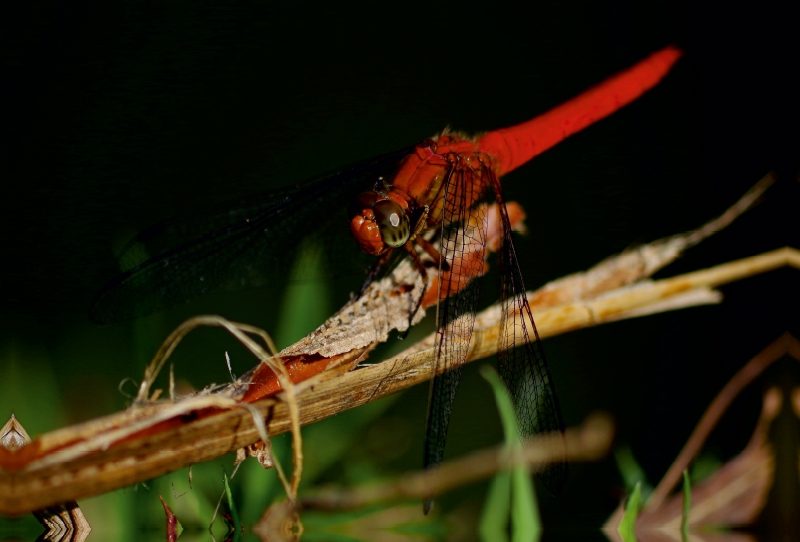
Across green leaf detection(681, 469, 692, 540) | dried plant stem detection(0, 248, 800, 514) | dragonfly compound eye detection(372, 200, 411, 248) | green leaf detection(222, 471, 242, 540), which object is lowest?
green leaf detection(681, 469, 692, 540)

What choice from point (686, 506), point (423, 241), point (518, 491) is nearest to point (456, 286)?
point (423, 241)

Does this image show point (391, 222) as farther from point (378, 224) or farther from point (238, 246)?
point (238, 246)

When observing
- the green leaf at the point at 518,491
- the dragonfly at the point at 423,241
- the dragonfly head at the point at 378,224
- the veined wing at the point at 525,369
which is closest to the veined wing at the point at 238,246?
the dragonfly at the point at 423,241

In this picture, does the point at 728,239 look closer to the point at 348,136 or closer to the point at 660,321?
the point at 660,321

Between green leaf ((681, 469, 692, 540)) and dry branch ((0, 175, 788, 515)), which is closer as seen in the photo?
dry branch ((0, 175, 788, 515))

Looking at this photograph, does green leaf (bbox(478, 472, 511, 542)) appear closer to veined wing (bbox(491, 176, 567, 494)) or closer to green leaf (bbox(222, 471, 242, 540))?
veined wing (bbox(491, 176, 567, 494))

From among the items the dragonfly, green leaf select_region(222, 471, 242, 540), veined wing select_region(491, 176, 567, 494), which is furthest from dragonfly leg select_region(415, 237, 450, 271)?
green leaf select_region(222, 471, 242, 540)

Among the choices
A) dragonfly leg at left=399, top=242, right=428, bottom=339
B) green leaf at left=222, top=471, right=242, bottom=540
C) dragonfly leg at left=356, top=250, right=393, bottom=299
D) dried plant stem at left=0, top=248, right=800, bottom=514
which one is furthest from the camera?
dragonfly leg at left=356, top=250, right=393, bottom=299

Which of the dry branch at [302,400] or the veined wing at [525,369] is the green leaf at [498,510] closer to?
the veined wing at [525,369]
